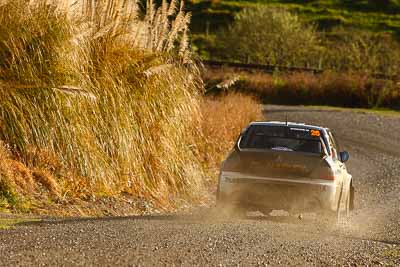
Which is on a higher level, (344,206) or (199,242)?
(199,242)

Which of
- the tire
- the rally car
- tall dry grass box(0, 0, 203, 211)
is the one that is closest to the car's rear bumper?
the rally car

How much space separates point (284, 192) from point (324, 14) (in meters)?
85.2

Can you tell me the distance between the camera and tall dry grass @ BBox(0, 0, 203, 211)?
15773 mm

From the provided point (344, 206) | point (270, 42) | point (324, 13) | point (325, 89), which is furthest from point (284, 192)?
point (324, 13)

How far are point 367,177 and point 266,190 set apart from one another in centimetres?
1297

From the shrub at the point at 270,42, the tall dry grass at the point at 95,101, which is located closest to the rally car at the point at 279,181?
the tall dry grass at the point at 95,101

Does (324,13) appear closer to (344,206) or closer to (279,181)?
(344,206)

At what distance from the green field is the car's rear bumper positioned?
72.9m

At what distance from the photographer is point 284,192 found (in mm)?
15344

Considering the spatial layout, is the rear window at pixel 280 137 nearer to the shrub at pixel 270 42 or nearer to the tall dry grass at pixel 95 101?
the tall dry grass at pixel 95 101

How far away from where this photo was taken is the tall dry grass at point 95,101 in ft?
51.8

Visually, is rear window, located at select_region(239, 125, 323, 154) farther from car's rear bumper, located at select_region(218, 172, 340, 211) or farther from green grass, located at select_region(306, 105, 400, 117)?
green grass, located at select_region(306, 105, 400, 117)

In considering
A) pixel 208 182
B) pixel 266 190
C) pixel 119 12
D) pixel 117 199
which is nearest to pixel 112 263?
pixel 266 190

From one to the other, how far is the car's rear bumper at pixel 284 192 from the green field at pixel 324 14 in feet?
239
